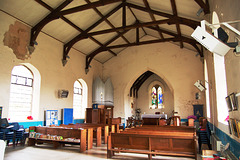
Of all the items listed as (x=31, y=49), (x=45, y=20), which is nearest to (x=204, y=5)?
(x=45, y=20)

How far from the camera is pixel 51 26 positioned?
8273 mm

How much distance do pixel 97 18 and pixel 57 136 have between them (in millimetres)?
5521

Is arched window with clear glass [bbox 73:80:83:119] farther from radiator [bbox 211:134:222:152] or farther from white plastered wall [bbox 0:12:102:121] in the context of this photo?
radiator [bbox 211:134:222:152]

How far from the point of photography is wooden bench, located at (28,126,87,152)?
601 cm

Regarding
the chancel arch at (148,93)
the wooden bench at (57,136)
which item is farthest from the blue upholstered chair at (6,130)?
the chancel arch at (148,93)

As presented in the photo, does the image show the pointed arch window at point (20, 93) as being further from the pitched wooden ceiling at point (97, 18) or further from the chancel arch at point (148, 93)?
the chancel arch at point (148, 93)

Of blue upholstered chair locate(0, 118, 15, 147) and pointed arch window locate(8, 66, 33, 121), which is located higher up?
pointed arch window locate(8, 66, 33, 121)

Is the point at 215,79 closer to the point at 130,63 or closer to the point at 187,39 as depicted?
the point at 187,39

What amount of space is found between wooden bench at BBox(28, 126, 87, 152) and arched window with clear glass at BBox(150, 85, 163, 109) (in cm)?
1132

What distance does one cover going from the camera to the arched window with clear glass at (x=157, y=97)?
54.8ft

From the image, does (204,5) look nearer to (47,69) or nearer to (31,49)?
(31,49)

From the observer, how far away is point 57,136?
6.35 metres

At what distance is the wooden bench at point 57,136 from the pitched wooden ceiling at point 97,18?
3.33 m

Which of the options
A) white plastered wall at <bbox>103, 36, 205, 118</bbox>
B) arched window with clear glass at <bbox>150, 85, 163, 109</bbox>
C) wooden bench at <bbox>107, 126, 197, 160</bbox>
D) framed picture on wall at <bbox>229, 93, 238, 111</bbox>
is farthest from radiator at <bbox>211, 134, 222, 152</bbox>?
arched window with clear glass at <bbox>150, 85, 163, 109</bbox>
